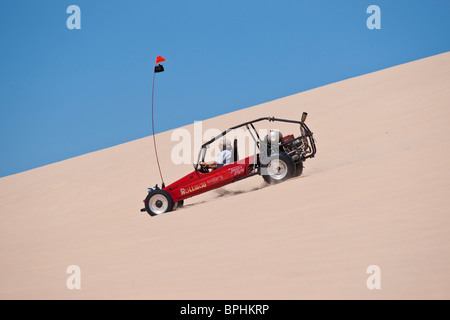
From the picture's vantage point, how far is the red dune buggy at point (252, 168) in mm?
10047

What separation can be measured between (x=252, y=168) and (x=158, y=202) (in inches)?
83.9

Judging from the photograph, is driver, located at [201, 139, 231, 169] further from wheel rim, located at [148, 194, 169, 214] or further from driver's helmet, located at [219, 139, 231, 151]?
wheel rim, located at [148, 194, 169, 214]

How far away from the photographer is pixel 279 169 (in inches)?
400

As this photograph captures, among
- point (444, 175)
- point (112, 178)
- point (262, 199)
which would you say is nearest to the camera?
point (444, 175)

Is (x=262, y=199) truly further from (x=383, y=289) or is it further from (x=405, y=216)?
(x=383, y=289)

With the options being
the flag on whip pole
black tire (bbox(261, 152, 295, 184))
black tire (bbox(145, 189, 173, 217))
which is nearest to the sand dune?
black tire (bbox(261, 152, 295, 184))

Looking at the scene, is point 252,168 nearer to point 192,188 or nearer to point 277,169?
point 277,169

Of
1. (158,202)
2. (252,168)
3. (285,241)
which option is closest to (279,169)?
(252,168)

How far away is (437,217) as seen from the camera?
18.8ft

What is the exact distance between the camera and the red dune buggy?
10047mm
